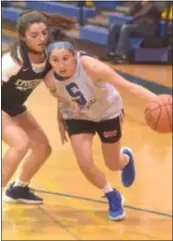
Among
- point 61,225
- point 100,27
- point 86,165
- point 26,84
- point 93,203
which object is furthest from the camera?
point 100,27

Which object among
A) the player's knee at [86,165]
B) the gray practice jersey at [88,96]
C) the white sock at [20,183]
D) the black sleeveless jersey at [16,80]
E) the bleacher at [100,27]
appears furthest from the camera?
the bleacher at [100,27]

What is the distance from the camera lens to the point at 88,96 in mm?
1837

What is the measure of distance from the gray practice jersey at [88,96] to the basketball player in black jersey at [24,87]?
10cm

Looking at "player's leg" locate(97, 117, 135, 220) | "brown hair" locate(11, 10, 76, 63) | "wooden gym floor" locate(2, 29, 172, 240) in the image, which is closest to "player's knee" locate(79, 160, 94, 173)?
"player's leg" locate(97, 117, 135, 220)

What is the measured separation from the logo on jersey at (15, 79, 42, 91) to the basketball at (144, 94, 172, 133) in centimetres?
54

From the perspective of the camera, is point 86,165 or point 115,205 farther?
point 115,205

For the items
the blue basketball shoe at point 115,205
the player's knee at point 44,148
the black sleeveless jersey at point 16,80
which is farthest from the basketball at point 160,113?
the blue basketball shoe at point 115,205

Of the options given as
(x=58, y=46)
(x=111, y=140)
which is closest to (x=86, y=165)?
(x=111, y=140)

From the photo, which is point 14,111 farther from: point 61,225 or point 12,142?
point 61,225

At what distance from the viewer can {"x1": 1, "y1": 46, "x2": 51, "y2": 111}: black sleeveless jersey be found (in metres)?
1.89

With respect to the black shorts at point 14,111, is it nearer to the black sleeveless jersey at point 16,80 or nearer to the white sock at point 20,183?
the black sleeveless jersey at point 16,80

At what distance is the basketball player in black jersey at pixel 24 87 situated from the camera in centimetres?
158

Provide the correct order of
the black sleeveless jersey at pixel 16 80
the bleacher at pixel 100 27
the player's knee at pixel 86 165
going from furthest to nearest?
the bleacher at pixel 100 27 < the player's knee at pixel 86 165 < the black sleeveless jersey at pixel 16 80

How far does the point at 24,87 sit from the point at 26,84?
0.10ft
